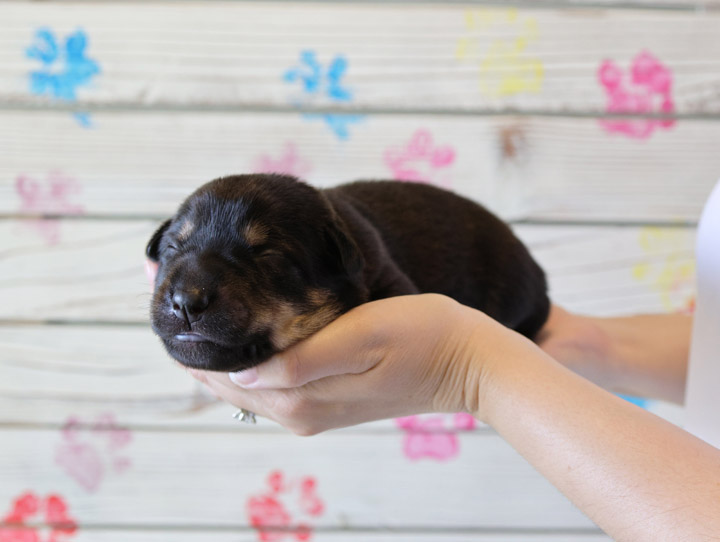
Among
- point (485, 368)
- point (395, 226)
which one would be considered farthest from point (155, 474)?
point (485, 368)

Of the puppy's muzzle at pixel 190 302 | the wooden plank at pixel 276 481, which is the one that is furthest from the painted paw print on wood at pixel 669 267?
the puppy's muzzle at pixel 190 302

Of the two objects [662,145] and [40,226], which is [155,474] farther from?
[662,145]

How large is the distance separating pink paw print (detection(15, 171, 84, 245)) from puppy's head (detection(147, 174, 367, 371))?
3.82 ft

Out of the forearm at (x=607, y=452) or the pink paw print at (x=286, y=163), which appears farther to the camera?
the pink paw print at (x=286, y=163)

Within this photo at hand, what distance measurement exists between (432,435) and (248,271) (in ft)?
5.48

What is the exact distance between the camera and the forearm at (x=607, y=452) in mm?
1068

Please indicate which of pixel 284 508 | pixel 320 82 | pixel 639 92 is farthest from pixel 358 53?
pixel 284 508

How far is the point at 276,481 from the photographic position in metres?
2.78

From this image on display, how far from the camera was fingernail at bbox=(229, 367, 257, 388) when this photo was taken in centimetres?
141

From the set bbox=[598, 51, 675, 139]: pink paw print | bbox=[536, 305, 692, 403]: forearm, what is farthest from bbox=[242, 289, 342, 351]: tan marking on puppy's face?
bbox=[598, 51, 675, 139]: pink paw print

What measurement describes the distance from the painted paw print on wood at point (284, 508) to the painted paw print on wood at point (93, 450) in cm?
61

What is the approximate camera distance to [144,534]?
2.82 meters

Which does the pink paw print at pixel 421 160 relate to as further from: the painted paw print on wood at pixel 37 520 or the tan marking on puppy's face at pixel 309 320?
the painted paw print on wood at pixel 37 520

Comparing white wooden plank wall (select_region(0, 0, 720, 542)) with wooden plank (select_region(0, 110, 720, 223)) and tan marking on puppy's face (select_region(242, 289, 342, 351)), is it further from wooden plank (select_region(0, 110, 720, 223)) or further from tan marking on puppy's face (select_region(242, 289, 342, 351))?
tan marking on puppy's face (select_region(242, 289, 342, 351))
